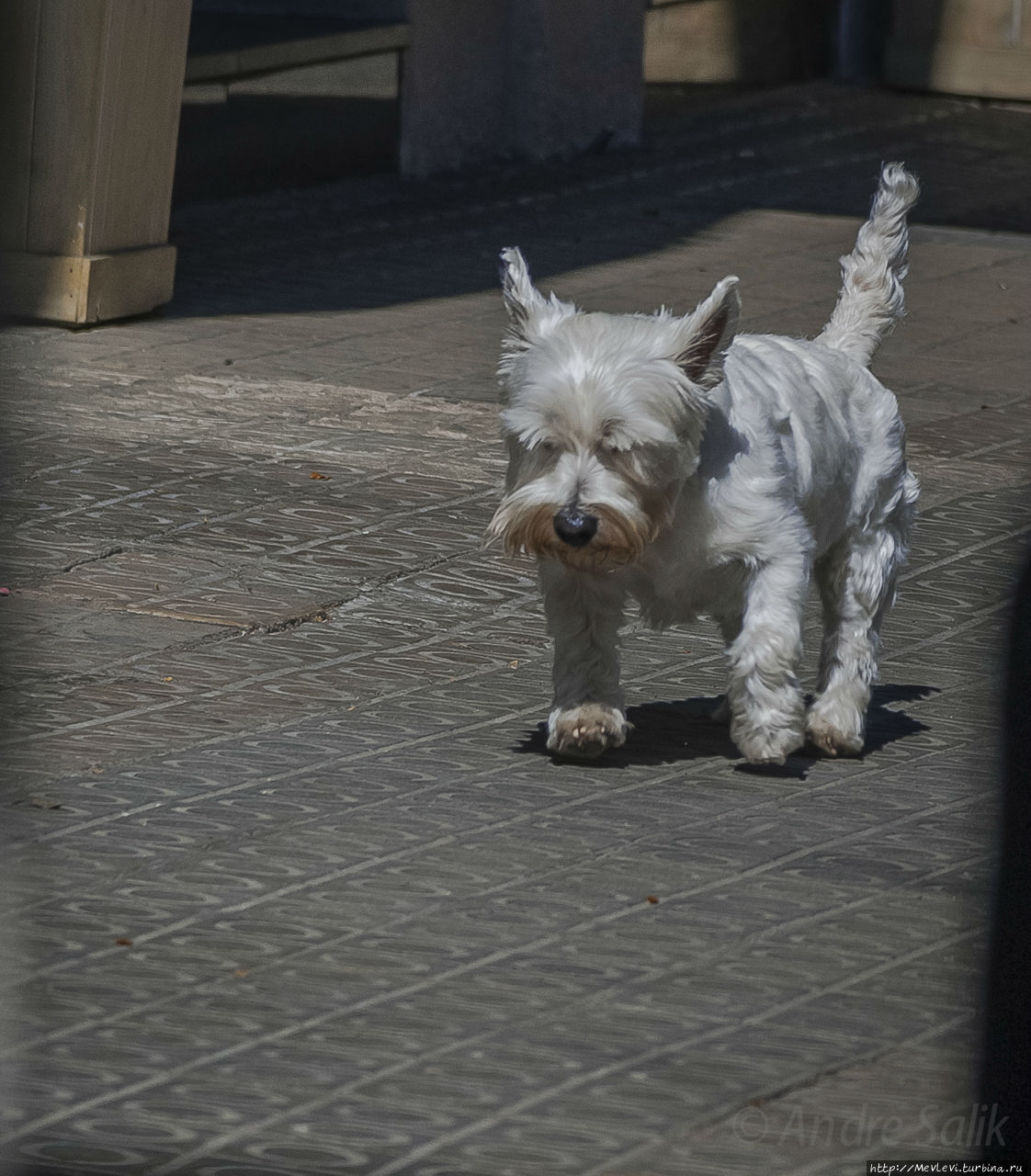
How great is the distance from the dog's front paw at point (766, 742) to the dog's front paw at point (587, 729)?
29cm

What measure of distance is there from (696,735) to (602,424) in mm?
1164

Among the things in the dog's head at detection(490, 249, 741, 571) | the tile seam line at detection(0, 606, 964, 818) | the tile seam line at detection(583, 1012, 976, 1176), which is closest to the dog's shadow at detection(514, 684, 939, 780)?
the tile seam line at detection(0, 606, 964, 818)

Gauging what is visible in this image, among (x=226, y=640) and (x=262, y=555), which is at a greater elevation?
(x=262, y=555)

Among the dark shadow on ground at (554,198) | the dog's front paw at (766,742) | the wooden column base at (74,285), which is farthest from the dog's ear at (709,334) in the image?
the dark shadow on ground at (554,198)

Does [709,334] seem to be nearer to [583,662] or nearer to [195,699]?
[583,662]

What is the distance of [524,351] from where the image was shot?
517 cm

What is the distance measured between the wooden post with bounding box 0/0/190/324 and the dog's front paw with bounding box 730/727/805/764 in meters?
5.85

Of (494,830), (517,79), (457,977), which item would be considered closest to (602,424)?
(494,830)

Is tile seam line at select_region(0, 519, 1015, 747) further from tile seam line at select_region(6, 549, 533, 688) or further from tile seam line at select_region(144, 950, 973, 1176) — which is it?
tile seam line at select_region(144, 950, 973, 1176)

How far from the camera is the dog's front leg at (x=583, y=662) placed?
5.38 metres

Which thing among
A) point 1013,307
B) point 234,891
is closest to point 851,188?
point 1013,307

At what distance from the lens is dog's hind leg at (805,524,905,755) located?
5676 millimetres

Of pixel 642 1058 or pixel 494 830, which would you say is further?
pixel 494 830

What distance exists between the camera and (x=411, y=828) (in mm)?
4980
